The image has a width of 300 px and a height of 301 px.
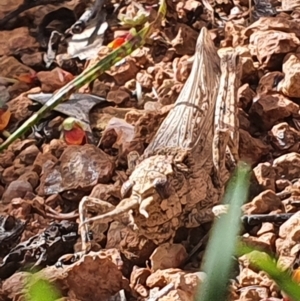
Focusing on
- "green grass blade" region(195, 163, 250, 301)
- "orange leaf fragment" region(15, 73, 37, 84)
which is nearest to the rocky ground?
"orange leaf fragment" region(15, 73, 37, 84)

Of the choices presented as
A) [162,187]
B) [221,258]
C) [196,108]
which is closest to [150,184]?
[162,187]

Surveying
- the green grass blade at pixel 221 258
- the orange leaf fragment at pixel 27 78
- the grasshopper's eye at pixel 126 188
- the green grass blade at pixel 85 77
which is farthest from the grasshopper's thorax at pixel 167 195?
the green grass blade at pixel 221 258

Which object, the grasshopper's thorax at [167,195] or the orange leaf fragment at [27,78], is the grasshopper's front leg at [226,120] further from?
the orange leaf fragment at [27,78]

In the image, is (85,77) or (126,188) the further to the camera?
(85,77)

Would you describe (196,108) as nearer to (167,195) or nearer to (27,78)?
(167,195)

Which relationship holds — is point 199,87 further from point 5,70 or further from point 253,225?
point 5,70

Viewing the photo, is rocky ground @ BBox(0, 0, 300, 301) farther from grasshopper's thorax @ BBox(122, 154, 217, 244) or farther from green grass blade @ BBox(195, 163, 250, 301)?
green grass blade @ BBox(195, 163, 250, 301)
